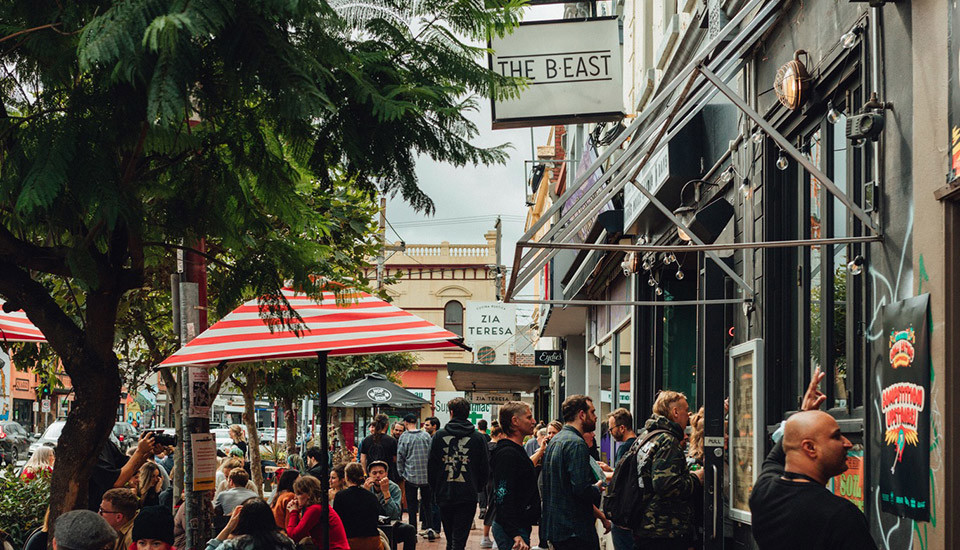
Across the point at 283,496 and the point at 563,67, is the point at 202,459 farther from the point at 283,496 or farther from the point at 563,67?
the point at 563,67

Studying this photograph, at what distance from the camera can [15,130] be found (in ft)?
18.0

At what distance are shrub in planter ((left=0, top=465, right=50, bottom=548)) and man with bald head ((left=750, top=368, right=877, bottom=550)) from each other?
6695 millimetres

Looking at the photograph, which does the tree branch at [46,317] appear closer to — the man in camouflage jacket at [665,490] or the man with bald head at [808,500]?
the man in camouflage jacket at [665,490]

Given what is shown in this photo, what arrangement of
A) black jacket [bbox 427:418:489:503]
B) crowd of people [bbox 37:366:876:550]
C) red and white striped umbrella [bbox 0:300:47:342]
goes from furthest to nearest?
black jacket [bbox 427:418:489:503]
red and white striped umbrella [bbox 0:300:47:342]
crowd of people [bbox 37:366:876:550]

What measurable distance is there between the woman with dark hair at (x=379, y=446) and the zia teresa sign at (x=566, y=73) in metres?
8.96

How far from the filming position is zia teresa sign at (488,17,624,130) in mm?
10609

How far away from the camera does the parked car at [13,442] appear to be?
3994 cm

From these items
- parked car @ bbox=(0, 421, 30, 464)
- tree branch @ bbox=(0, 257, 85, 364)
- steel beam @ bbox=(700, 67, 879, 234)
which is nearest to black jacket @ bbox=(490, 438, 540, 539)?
tree branch @ bbox=(0, 257, 85, 364)

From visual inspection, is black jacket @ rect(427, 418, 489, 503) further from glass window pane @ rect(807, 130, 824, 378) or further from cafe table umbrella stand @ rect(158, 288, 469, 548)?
glass window pane @ rect(807, 130, 824, 378)

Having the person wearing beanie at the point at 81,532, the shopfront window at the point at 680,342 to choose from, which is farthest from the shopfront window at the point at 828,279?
the shopfront window at the point at 680,342

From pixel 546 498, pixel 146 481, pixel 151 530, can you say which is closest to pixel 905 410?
pixel 546 498

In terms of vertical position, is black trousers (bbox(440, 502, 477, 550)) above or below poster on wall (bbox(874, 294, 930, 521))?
below

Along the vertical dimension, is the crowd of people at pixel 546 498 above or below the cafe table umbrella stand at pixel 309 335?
below

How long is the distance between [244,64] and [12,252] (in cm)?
256
